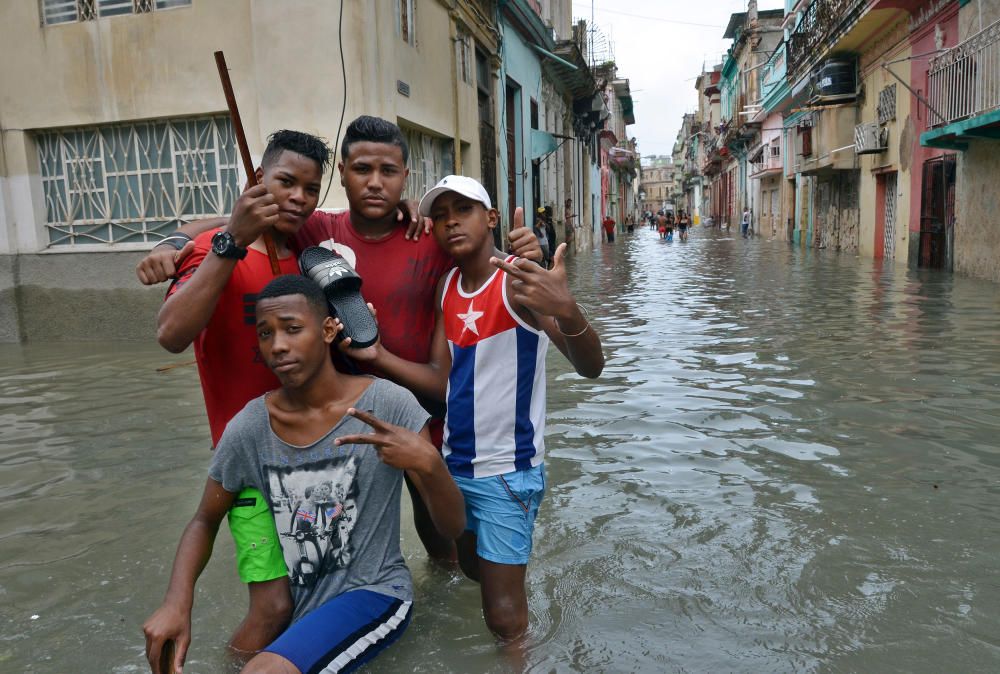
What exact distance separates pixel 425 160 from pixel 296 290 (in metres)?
10.2

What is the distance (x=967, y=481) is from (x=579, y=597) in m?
2.35

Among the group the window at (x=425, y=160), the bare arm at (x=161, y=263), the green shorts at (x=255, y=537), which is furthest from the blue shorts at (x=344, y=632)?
the window at (x=425, y=160)

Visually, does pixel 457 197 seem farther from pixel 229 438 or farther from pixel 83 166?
pixel 83 166

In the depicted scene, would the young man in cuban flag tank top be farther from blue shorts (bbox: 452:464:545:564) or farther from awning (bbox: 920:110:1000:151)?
awning (bbox: 920:110:1000:151)

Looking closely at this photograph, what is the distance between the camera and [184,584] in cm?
227

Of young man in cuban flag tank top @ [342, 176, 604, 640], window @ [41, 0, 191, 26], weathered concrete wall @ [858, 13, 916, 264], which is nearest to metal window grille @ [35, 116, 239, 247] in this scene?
window @ [41, 0, 191, 26]

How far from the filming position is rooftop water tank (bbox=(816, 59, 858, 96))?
22375 millimetres

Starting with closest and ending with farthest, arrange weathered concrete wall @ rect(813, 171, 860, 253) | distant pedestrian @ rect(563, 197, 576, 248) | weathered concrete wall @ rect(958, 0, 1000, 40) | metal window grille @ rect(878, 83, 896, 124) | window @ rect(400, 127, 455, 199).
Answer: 1. window @ rect(400, 127, 455, 199)
2. weathered concrete wall @ rect(958, 0, 1000, 40)
3. metal window grille @ rect(878, 83, 896, 124)
4. weathered concrete wall @ rect(813, 171, 860, 253)
5. distant pedestrian @ rect(563, 197, 576, 248)

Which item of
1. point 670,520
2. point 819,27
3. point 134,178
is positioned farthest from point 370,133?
point 819,27

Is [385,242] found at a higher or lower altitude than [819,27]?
lower

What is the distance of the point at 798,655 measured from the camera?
9.11 ft

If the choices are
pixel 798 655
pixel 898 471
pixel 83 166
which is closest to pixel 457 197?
pixel 798 655

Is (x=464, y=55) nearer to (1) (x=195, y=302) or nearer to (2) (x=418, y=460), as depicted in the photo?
(1) (x=195, y=302)

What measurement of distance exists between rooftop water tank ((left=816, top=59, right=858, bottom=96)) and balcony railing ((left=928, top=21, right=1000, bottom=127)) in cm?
711
